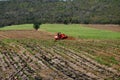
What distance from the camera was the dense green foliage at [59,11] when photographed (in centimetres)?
9044

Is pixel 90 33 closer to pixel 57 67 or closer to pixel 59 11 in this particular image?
pixel 57 67

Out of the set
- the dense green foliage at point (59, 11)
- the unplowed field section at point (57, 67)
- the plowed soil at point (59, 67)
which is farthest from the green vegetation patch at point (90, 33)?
the dense green foliage at point (59, 11)

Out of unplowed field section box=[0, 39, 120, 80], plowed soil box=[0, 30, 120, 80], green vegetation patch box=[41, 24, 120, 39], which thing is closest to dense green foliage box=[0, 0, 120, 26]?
green vegetation patch box=[41, 24, 120, 39]

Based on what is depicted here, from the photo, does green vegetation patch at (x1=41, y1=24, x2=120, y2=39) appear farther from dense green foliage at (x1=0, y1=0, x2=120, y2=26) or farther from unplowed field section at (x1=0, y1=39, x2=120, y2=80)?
dense green foliage at (x1=0, y1=0, x2=120, y2=26)

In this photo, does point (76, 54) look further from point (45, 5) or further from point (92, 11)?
point (45, 5)

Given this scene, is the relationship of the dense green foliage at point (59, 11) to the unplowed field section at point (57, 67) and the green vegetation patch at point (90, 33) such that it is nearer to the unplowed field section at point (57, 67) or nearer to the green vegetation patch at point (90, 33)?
the green vegetation patch at point (90, 33)

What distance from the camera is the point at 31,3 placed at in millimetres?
124875

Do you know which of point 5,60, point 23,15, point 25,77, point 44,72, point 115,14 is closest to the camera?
point 25,77

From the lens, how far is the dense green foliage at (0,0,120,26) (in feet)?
297

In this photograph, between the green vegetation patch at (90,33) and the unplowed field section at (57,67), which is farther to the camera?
the green vegetation patch at (90,33)

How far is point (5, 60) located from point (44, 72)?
5.03 meters

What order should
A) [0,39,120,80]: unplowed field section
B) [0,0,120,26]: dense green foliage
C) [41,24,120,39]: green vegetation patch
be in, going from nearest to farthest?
1. [0,39,120,80]: unplowed field section
2. [41,24,120,39]: green vegetation patch
3. [0,0,120,26]: dense green foliage

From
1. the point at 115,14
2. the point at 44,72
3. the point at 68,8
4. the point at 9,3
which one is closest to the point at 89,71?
the point at 44,72

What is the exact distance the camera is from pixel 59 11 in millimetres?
111500
